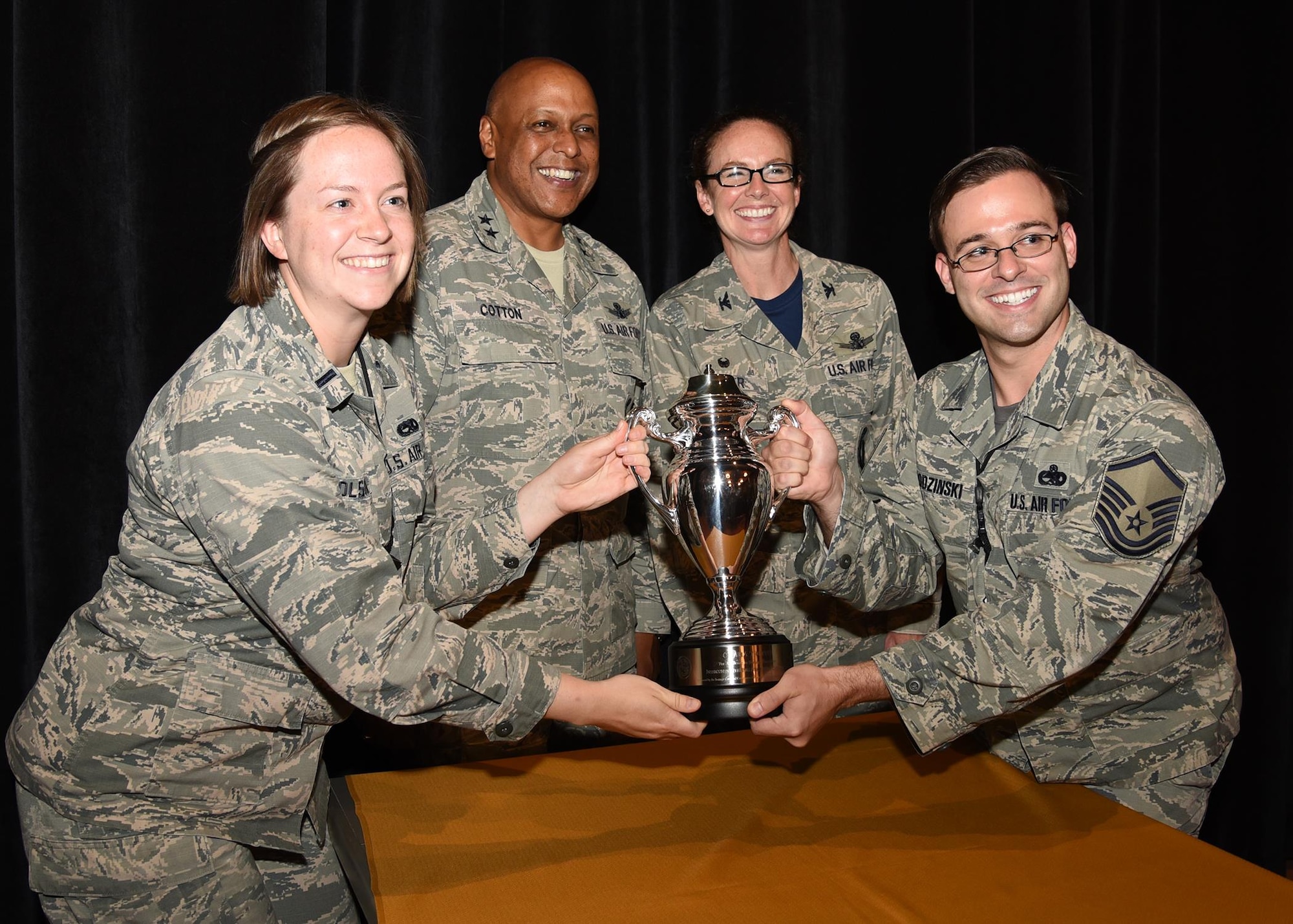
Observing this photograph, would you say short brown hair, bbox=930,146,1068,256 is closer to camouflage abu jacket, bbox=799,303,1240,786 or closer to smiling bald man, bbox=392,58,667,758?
camouflage abu jacket, bbox=799,303,1240,786

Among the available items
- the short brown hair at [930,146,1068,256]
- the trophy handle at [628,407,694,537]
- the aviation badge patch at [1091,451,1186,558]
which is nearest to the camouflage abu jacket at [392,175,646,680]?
the trophy handle at [628,407,694,537]

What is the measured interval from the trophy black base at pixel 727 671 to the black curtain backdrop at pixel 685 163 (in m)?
1.49

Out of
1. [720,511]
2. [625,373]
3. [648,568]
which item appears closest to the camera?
[720,511]

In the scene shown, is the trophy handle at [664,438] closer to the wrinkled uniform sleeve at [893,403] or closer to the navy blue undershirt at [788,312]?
the wrinkled uniform sleeve at [893,403]

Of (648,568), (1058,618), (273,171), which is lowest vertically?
(648,568)

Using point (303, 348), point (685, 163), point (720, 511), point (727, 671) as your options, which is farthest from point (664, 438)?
point (685, 163)

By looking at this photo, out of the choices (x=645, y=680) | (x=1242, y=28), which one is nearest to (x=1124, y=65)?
(x=1242, y=28)

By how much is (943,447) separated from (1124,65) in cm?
211

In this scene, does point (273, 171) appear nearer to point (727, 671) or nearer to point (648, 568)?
point (727, 671)

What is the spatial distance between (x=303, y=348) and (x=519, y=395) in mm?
886

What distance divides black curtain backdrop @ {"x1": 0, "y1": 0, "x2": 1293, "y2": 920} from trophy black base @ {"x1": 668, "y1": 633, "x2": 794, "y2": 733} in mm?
1492

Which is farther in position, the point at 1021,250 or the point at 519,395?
the point at 519,395

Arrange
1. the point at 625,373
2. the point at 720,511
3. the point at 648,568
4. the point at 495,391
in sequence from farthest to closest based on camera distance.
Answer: the point at 648,568, the point at 625,373, the point at 495,391, the point at 720,511

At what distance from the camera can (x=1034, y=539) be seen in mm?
1841
